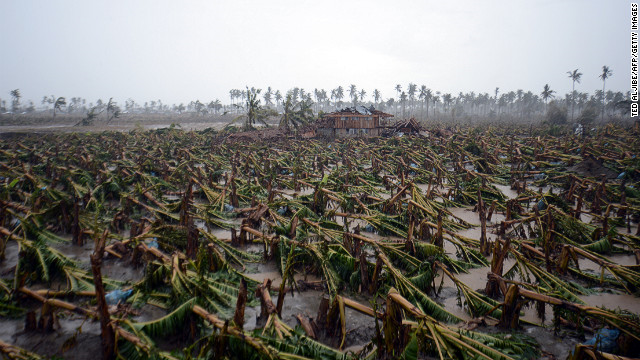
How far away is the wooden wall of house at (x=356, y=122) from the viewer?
31844 mm

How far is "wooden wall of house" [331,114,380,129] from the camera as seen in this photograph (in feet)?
104

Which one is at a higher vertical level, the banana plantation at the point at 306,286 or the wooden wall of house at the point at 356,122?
the wooden wall of house at the point at 356,122

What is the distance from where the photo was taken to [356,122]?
32125 millimetres

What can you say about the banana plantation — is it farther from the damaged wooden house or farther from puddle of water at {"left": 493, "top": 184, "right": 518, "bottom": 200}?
the damaged wooden house

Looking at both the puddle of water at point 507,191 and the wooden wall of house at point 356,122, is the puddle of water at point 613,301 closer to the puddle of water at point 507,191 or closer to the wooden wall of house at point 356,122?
the puddle of water at point 507,191

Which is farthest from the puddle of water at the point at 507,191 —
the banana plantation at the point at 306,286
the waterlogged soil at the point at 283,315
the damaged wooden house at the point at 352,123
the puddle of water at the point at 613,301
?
the damaged wooden house at the point at 352,123

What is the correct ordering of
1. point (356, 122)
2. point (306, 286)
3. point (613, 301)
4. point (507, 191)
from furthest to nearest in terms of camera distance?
point (356, 122) → point (507, 191) → point (306, 286) → point (613, 301)

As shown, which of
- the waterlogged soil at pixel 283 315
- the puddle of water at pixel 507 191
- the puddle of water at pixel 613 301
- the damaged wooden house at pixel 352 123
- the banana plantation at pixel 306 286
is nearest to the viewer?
the banana plantation at pixel 306 286

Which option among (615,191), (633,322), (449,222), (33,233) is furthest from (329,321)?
(615,191)

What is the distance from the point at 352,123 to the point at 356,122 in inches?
18.1

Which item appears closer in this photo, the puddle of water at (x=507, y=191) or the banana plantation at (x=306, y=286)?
the banana plantation at (x=306, y=286)

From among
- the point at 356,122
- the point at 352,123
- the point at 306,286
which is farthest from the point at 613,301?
the point at 352,123

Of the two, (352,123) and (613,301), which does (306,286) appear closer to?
(613,301)

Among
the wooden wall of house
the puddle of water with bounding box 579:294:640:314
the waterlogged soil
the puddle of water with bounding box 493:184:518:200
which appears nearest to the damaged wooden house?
the wooden wall of house
